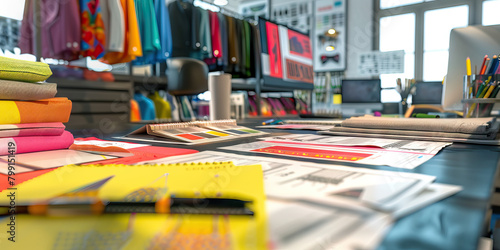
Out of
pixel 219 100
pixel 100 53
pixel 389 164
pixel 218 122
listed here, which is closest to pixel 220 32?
pixel 100 53

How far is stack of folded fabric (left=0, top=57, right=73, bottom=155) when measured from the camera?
503 mm

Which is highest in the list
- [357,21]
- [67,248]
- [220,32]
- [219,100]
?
[357,21]

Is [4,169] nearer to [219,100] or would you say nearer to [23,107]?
[23,107]

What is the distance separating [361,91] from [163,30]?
7.47ft

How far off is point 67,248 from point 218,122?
2.25 feet

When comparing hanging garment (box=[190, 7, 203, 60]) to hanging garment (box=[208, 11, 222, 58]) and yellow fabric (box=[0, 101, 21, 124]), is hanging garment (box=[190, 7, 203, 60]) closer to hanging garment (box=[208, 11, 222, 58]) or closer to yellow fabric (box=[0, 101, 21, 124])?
hanging garment (box=[208, 11, 222, 58])

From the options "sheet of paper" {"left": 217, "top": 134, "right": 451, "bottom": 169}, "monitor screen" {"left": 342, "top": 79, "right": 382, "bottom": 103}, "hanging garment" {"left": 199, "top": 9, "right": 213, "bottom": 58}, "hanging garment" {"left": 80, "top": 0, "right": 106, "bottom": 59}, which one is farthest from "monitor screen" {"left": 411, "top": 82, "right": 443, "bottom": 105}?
"sheet of paper" {"left": 217, "top": 134, "right": 451, "bottom": 169}

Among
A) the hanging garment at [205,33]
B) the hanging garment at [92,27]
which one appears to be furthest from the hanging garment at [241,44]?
the hanging garment at [92,27]

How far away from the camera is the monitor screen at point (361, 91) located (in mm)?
3607

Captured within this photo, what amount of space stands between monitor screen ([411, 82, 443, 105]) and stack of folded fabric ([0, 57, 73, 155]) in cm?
350

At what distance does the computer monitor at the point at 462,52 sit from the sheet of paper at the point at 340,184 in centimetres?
111

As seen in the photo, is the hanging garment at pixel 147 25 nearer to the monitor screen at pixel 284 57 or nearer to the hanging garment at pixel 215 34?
the hanging garment at pixel 215 34

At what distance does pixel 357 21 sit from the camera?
17.0 ft

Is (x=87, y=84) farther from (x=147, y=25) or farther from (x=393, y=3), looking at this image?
(x=393, y=3)
